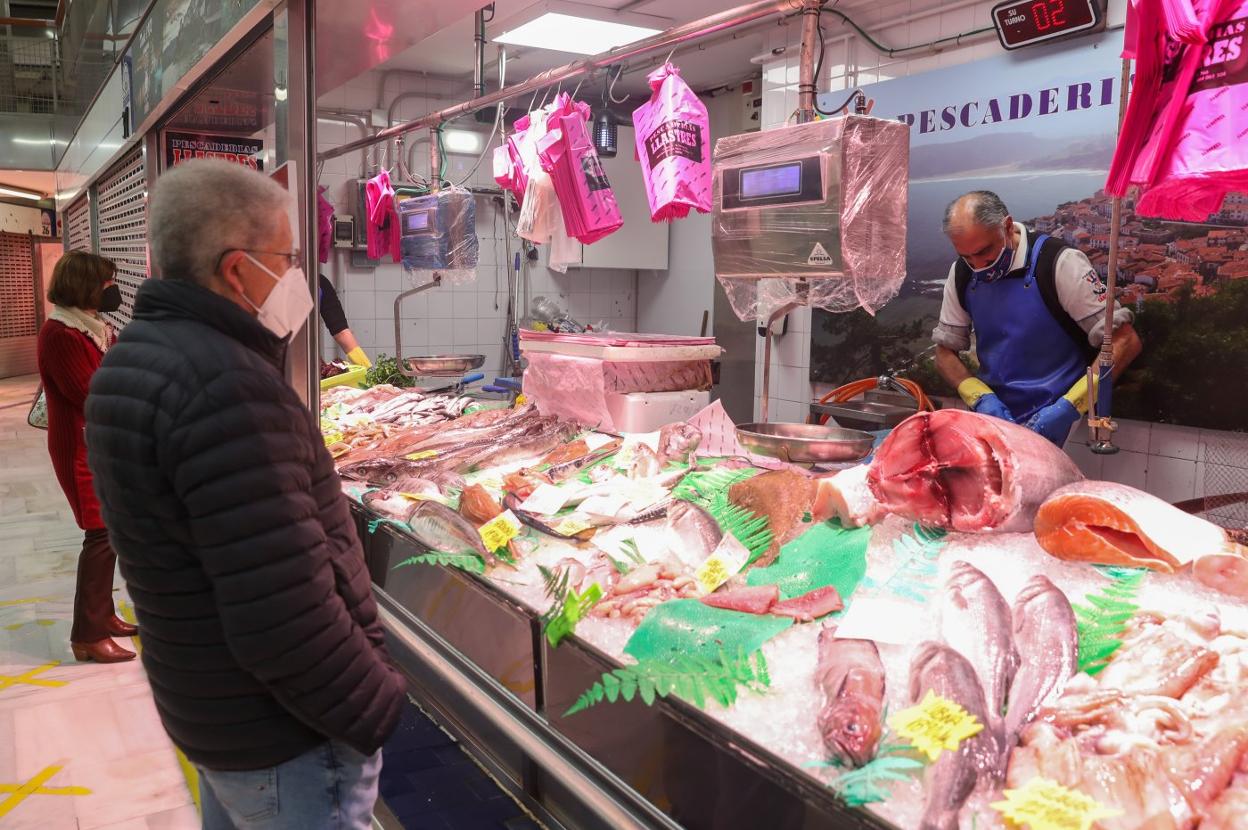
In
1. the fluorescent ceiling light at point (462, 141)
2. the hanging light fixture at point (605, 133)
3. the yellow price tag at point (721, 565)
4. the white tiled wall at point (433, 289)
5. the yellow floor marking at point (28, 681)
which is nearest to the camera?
the yellow price tag at point (721, 565)

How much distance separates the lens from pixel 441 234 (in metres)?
5.41

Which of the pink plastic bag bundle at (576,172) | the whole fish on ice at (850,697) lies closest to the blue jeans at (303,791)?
the whole fish on ice at (850,697)

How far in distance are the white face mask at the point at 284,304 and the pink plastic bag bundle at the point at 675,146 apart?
87.7 inches

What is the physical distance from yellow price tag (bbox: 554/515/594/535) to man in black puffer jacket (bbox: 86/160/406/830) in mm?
746

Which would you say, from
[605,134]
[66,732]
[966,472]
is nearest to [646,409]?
[966,472]

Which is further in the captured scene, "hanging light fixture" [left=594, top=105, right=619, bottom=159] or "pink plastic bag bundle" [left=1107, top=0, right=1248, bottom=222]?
"hanging light fixture" [left=594, top=105, right=619, bottom=159]

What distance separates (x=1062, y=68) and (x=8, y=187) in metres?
18.6

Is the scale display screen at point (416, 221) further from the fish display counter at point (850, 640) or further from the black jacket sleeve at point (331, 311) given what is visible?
the fish display counter at point (850, 640)

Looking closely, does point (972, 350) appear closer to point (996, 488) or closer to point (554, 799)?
point (996, 488)

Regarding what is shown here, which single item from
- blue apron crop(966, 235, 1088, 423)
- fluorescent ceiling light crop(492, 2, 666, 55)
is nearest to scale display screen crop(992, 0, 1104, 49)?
blue apron crop(966, 235, 1088, 423)

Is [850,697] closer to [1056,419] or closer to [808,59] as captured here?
[808,59]

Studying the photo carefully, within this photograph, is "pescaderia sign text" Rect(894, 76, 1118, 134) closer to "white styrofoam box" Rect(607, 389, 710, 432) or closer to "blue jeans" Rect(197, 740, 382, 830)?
"white styrofoam box" Rect(607, 389, 710, 432)

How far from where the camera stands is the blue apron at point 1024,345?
441 cm

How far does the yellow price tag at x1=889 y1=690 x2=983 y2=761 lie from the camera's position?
1.15m
